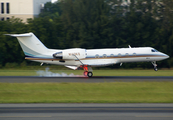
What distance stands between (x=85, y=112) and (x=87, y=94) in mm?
6103

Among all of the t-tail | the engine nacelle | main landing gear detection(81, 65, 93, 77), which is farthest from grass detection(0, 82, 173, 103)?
the t-tail

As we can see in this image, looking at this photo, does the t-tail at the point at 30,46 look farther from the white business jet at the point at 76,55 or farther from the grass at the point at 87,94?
the grass at the point at 87,94

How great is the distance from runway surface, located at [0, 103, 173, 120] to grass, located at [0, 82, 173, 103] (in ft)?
5.06

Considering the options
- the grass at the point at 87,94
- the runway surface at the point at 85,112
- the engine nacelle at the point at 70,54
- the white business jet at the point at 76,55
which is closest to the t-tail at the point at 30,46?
the white business jet at the point at 76,55

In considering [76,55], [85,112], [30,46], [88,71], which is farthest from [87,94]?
[30,46]

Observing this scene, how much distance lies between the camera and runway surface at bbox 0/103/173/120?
1084cm

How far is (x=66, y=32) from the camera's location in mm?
55188

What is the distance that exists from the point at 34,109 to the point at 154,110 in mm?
5995

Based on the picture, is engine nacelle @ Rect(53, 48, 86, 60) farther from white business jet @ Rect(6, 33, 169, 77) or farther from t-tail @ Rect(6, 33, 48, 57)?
t-tail @ Rect(6, 33, 48, 57)

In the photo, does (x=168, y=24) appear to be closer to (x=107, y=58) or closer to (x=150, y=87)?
(x=107, y=58)

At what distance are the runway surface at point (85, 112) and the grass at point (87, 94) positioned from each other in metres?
1.54

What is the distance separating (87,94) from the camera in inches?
709

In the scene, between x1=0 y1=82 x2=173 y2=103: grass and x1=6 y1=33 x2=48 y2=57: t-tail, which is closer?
A: x1=0 y1=82 x2=173 y2=103: grass

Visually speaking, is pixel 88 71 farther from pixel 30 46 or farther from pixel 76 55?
pixel 30 46
